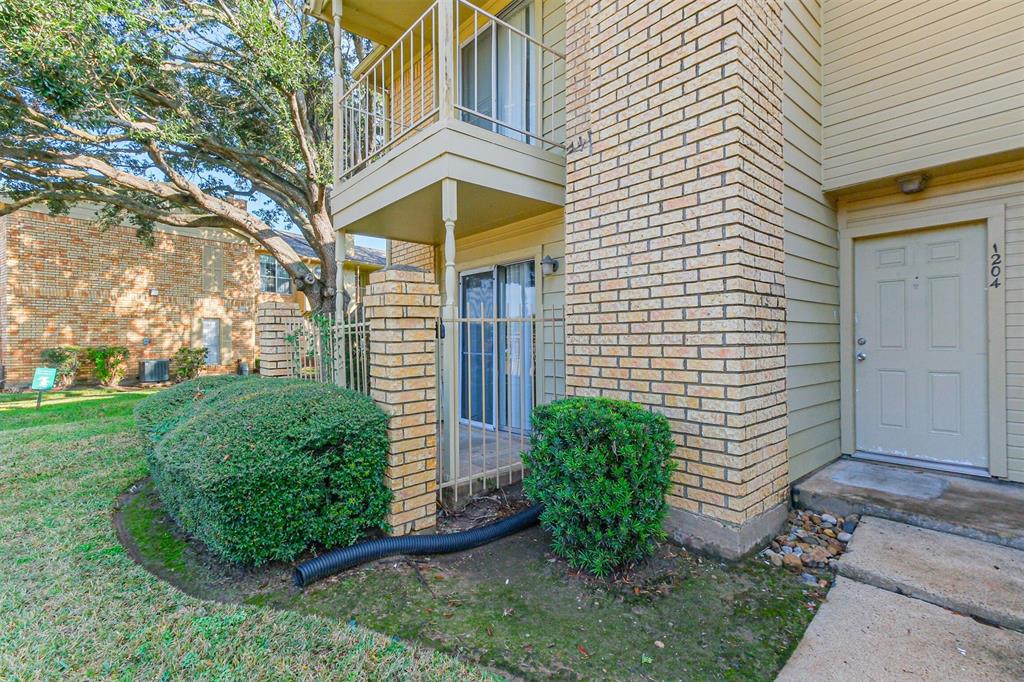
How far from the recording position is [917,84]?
371 cm

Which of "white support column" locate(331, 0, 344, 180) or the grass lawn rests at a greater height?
"white support column" locate(331, 0, 344, 180)

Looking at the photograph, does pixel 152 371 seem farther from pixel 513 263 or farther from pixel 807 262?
pixel 807 262

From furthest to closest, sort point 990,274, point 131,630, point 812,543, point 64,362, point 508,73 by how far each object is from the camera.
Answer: point 64,362 < point 508,73 < point 990,274 < point 812,543 < point 131,630

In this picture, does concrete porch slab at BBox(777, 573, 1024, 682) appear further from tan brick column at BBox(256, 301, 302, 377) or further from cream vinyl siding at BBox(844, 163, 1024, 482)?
tan brick column at BBox(256, 301, 302, 377)

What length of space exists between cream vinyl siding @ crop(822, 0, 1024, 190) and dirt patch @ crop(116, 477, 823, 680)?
3482 mm

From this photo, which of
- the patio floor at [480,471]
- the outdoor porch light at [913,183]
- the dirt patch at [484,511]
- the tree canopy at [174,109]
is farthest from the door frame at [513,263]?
the tree canopy at [174,109]

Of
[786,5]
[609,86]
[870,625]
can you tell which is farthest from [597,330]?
[786,5]

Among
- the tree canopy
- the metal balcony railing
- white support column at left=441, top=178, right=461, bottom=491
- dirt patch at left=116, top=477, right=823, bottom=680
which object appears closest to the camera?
dirt patch at left=116, top=477, right=823, bottom=680

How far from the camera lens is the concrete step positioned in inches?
90.4

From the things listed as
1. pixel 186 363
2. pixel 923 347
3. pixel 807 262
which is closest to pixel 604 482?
pixel 807 262

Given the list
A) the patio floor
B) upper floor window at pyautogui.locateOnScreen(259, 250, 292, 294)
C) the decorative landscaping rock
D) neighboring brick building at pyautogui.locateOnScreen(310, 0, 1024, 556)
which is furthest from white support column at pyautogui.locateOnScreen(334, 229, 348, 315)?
upper floor window at pyautogui.locateOnScreen(259, 250, 292, 294)

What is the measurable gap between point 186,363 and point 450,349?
1451 centimetres

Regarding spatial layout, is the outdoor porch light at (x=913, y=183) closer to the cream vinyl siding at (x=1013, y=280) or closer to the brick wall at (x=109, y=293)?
the cream vinyl siding at (x=1013, y=280)

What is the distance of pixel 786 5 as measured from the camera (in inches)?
143
